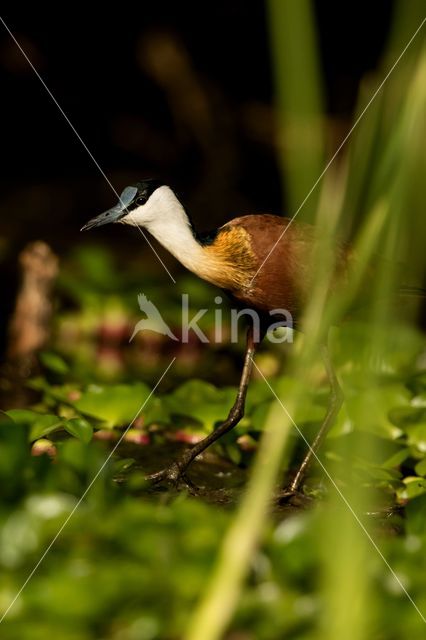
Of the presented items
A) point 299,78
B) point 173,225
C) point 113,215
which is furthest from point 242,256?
point 299,78

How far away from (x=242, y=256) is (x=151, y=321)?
173 cm

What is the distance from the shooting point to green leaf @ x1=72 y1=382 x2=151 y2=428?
3.06 m

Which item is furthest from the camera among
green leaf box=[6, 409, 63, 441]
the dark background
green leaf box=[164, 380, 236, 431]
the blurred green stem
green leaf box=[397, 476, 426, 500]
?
the dark background

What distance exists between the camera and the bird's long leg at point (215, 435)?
110 inches

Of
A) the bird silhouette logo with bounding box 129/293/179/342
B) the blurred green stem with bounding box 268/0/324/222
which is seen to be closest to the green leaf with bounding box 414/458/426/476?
the blurred green stem with bounding box 268/0/324/222

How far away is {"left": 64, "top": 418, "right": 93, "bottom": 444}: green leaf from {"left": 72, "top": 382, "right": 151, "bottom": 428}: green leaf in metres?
0.59

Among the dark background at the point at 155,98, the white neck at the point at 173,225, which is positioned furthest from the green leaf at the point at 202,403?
the dark background at the point at 155,98

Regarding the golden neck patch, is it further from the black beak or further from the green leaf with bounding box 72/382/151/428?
the green leaf with bounding box 72/382/151/428

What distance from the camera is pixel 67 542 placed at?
6.32 ft

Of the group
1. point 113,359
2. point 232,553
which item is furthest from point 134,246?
point 232,553

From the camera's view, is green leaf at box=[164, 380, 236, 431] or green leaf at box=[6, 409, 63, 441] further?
green leaf at box=[164, 380, 236, 431]

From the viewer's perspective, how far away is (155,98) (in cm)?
702

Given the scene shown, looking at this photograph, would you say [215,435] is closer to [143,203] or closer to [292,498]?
[292,498]

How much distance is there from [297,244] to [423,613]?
1.25 metres
